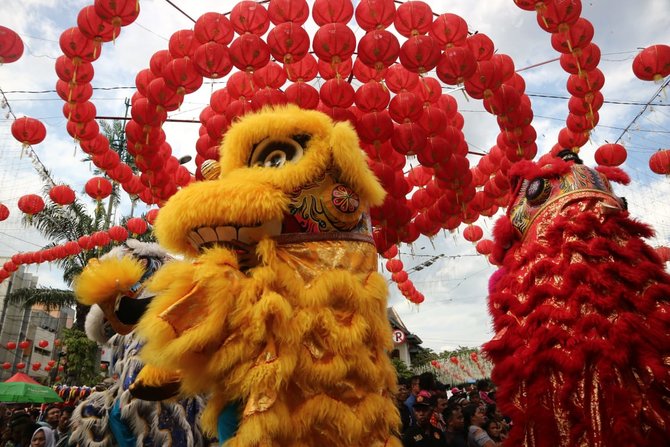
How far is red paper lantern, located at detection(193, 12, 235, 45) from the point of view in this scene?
4.25m

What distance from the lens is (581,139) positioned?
5.45 metres

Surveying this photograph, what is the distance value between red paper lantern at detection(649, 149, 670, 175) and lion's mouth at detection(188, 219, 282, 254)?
6.08m

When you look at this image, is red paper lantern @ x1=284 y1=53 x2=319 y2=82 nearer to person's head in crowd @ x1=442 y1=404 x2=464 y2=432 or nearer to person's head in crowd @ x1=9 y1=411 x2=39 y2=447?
person's head in crowd @ x1=442 y1=404 x2=464 y2=432

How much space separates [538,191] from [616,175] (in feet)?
1.40

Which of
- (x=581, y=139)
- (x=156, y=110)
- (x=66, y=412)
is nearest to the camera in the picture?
(x=156, y=110)

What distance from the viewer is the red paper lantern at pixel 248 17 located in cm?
423

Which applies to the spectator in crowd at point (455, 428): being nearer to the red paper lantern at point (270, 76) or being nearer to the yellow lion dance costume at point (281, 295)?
the yellow lion dance costume at point (281, 295)

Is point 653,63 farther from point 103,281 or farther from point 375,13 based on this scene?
point 103,281

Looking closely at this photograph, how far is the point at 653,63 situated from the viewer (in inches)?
187

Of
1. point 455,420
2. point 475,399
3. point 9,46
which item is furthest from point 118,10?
point 475,399

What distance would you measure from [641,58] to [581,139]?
1013mm

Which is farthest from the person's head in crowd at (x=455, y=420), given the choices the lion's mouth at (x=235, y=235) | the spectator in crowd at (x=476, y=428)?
the lion's mouth at (x=235, y=235)

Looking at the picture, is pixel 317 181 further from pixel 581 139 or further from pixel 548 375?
pixel 581 139

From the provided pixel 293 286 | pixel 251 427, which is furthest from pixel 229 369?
pixel 293 286
